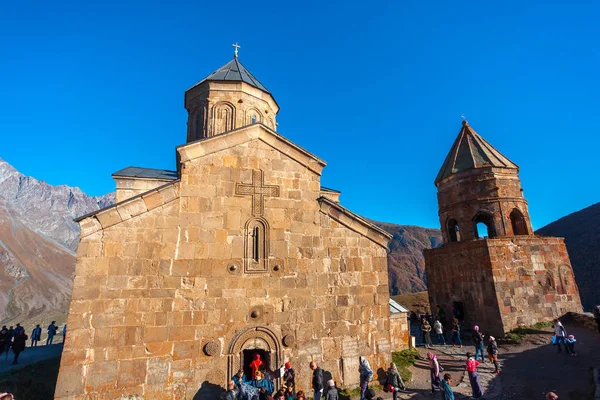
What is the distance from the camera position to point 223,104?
12.4 meters

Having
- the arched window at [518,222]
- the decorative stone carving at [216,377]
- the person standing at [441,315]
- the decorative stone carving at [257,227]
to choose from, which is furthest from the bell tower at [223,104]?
the arched window at [518,222]

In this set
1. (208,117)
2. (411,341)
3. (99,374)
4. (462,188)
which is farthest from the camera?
(462,188)

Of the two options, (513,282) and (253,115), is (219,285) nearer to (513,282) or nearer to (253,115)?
(253,115)

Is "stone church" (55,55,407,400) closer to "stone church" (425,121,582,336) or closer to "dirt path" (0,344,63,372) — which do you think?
"dirt path" (0,344,63,372)

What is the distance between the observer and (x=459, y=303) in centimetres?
1244

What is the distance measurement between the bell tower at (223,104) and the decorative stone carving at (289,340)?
7997mm

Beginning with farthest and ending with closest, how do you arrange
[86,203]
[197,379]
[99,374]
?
[86,203] < [197,379] < [99,374]

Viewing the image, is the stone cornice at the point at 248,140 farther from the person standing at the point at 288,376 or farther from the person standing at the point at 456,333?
the person standing at the point at 456,333

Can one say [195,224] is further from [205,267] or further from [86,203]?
[86,203]

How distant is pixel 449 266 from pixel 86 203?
135960 millimetres

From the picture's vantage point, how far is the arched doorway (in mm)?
6348

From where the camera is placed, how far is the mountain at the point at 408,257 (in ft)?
142

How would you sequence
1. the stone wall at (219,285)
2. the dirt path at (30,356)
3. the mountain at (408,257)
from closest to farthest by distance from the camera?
the stone wall at (219,285) → the dirt path at (30,356) → the mountain at (408,257)

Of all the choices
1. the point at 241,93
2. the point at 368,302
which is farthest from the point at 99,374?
the point at 241,93
